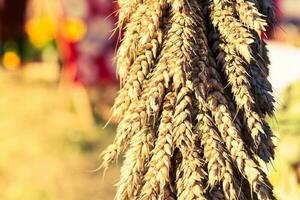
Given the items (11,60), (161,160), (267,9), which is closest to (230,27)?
(267,9)

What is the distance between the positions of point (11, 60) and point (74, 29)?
8.47 feet

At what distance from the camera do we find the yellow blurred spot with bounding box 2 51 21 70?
1312 cm

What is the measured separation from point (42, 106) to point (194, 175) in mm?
8531

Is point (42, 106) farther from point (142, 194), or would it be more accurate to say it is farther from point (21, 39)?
point (142, 194)

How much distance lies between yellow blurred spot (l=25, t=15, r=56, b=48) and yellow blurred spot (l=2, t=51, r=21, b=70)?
431 millimetres

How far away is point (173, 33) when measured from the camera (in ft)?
10.4

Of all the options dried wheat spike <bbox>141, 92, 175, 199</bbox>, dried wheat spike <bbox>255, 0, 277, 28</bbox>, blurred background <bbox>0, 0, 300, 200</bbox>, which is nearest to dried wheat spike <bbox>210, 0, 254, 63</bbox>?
dried wheat spike <bbox>255, 0, 277, 28</bbox>

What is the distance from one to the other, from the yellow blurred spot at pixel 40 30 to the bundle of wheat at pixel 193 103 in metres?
9.73

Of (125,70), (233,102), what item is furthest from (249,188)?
(125,70)

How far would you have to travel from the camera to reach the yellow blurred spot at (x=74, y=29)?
10906 millimetres

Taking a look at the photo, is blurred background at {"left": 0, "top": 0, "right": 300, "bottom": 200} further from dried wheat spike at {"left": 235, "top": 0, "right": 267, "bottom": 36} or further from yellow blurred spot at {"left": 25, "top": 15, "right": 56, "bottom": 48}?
dried wheat spike at {"left": 235, "top": 0, "right": 267, "bottom": 36}

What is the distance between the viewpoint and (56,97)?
1174 cm

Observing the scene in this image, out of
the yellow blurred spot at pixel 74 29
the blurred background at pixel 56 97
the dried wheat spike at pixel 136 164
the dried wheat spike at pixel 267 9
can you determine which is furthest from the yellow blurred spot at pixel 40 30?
the dried wheat spike at pixel 136 164

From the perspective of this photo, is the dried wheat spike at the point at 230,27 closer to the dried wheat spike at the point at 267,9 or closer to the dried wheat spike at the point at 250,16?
the dried wheat spike at the point at 250,16
